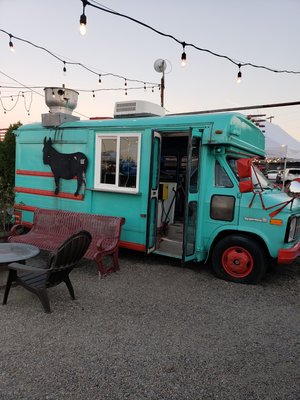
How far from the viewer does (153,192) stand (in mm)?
5465

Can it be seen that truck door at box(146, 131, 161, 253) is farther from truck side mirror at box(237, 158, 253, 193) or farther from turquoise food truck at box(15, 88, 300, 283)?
truck side mirror at box(237, 158, 253, 193)

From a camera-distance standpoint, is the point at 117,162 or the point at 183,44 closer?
the point at 117,162

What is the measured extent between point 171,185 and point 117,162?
1491 mm

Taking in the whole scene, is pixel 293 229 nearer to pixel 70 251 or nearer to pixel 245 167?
pixel 245 167

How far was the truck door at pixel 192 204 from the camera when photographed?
4980 millimetres

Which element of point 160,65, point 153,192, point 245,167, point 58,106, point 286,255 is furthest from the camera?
point 160,65

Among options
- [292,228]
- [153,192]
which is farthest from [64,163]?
[292,228]

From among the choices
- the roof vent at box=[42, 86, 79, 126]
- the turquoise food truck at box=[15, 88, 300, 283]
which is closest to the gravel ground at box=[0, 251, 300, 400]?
the turquoise food truck at box=[15, 88, 300, 283]

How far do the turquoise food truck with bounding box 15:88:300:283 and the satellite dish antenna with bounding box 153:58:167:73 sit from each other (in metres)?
4.92

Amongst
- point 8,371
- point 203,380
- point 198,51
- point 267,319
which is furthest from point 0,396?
point 198,51

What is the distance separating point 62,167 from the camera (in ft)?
20.7

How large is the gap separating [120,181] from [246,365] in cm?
371

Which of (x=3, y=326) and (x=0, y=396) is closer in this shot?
(x=0, y=396)

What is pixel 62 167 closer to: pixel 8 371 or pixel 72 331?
pixel 72 331
